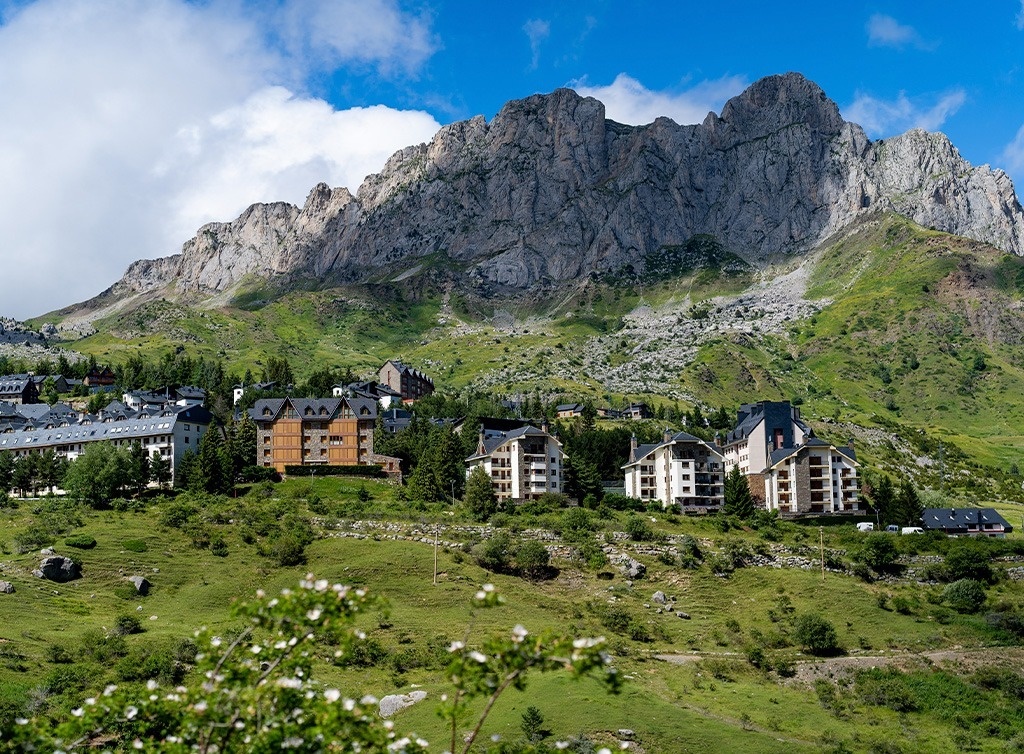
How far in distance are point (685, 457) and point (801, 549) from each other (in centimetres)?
2606

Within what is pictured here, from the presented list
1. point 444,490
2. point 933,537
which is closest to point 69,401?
point 444,490

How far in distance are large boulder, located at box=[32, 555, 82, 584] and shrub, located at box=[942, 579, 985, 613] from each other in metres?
78.1

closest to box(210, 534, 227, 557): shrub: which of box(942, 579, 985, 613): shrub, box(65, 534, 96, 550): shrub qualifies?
box(65, 534, 96, 550): shrub

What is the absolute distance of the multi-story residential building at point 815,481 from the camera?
404 feet

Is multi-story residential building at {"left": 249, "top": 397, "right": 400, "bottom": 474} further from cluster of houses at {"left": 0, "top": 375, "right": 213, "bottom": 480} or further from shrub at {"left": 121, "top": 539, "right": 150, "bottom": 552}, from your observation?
shrub at {"left": 121, "top": 539, "right": 150, "bottom": 552}

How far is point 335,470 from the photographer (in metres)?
128

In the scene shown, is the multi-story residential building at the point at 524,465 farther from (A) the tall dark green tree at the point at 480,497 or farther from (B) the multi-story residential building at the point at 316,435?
(B) the multi-story residential building at the point at 316,435

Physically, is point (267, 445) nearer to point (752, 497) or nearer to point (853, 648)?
point (752, 497)

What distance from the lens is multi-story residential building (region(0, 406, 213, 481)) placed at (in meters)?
134

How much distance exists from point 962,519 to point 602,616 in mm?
56586

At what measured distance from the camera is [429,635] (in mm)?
74688

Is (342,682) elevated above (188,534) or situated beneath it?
situated beneath

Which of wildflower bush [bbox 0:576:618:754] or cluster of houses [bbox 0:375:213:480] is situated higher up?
cluster of houses [bbox 0:375:213:480]

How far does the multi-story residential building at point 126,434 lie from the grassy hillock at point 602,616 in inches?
912
